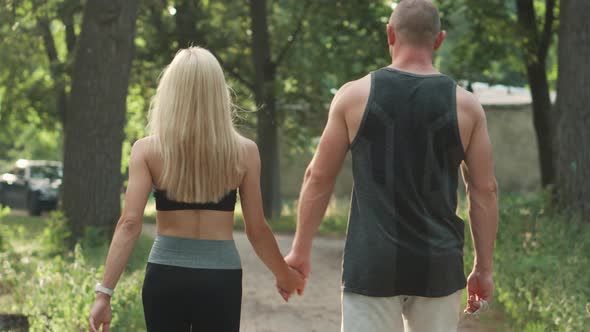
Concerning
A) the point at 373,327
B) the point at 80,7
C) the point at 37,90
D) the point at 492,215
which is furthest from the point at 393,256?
the point at 37,90

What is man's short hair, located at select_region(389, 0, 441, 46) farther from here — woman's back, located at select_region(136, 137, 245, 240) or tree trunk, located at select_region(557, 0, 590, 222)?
tree trunk, located at select_region(557, 0, 590, 222)

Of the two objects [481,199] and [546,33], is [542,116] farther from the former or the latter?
[481,199]

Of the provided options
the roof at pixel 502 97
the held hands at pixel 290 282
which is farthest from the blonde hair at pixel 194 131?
the roof at pixel 502 97

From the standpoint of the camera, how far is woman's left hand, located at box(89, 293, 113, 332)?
169 inches

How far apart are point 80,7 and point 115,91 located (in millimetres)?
5617

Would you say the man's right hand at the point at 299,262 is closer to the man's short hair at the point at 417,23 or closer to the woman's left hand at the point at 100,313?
the woman's left hand at the point at 100,313

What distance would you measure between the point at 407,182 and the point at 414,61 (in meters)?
0.53

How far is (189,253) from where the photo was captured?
4.21 m

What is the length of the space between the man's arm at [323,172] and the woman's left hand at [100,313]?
85 centimetres

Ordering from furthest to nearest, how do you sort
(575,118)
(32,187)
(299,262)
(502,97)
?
(502,97) < (32,187) < (575,118) < (299,262)

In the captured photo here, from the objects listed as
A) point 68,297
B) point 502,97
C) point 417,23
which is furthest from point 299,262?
point 502,97

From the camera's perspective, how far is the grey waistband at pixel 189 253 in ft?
13.8

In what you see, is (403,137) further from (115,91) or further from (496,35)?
(496,35)

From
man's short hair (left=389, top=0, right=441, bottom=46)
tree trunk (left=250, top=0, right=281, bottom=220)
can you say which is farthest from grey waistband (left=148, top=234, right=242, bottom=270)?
tree trunk (left=250, top=0, right=281, bottom=220)
